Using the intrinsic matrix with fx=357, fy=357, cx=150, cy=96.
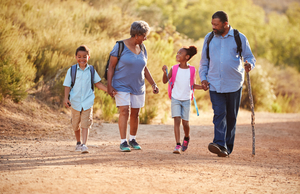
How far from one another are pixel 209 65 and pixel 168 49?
895 cm

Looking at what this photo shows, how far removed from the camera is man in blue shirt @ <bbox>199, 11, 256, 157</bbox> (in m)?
5.39

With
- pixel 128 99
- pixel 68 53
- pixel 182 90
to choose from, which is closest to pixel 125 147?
pixel 128 99

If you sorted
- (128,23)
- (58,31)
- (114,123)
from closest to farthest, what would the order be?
(114,123) < (58,31) < (128,23)

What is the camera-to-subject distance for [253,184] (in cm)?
Answer: 413

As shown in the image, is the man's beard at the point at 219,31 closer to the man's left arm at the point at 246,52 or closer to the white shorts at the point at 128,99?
the man's left arm at the point at 246,52

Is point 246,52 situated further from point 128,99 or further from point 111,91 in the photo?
point 111,91

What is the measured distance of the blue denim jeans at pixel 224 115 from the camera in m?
5.47

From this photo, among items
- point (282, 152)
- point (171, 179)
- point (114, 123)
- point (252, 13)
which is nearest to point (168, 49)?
point (114, 123)

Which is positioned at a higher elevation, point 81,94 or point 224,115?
point 81,94

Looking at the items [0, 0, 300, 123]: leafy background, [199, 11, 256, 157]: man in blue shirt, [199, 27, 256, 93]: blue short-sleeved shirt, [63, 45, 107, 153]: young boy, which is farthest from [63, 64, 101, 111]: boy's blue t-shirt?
[0, 0, 300, 123]: leafy background

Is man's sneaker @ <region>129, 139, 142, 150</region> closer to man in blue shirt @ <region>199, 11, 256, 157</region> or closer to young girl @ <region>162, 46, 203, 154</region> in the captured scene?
young girl @ <region>162, 46, 203, 154</region>

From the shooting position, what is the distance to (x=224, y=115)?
552cm

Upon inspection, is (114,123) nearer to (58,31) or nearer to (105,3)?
(58,31)

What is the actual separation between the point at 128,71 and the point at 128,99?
432 millimetres
